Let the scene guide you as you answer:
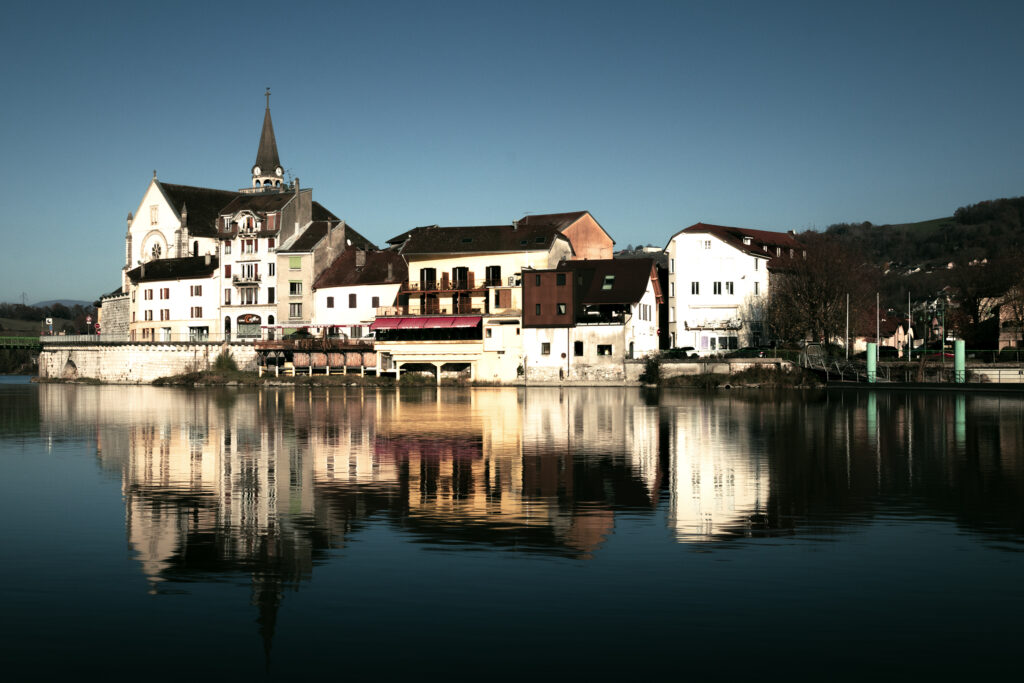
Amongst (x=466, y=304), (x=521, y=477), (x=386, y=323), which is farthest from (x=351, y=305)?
(x=521, y=477)

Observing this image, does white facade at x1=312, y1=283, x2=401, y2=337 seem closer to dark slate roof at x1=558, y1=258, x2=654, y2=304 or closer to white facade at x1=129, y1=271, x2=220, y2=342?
white facade at x1=129, y1=271, x2=220, y2=342

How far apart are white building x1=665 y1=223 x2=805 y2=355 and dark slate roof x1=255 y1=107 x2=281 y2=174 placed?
187 feet

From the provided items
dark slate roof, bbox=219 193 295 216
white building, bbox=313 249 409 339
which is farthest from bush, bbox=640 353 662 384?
dark slate roof, bbox=219 193 295 216

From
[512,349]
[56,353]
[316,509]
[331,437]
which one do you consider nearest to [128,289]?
[56,353]

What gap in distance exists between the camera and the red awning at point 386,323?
82938mm

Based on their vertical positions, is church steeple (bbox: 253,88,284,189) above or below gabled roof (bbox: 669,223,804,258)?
above

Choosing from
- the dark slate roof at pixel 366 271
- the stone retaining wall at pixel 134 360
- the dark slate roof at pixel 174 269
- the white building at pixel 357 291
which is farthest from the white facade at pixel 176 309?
the dark slate roof at pixel 366 271

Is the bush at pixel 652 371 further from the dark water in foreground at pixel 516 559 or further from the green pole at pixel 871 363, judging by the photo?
the dark water in foreground at pixel 516 559

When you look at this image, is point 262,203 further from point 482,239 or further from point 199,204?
point 482,239

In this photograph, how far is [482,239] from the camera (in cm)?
8456

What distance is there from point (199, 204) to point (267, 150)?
13.5m

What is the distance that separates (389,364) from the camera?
8388cm

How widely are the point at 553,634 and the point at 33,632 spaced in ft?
20.6

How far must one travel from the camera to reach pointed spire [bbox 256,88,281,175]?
120m
